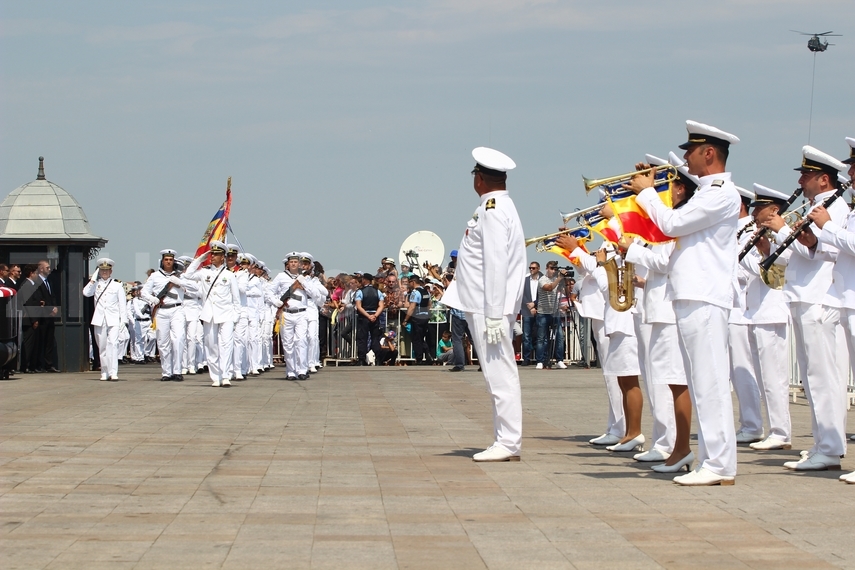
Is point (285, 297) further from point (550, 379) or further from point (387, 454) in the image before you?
point (387, 454)

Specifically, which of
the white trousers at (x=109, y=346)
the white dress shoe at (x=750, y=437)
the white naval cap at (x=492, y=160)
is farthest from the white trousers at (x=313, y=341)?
the white naval cap at (x=492, y=160)

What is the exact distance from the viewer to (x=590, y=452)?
10.5m

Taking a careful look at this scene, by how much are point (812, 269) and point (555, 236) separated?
2248mm

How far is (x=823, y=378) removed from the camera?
30.2 ft

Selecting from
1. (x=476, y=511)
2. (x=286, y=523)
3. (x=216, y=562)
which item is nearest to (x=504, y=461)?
(x=476, y=511)

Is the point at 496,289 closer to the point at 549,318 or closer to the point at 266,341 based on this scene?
the point at 549,318

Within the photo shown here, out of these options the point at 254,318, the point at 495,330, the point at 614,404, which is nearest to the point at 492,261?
the point at 495,330

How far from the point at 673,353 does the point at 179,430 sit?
16.3 feet

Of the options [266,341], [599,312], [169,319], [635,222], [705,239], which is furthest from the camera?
[266,341]

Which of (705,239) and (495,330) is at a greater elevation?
(705,239)

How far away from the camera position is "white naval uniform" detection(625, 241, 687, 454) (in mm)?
8766

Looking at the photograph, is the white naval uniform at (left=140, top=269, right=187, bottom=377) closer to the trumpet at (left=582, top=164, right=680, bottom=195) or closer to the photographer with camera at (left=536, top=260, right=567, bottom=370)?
the photographer with camera at (left=536, top=260, right=567, bottom=370)

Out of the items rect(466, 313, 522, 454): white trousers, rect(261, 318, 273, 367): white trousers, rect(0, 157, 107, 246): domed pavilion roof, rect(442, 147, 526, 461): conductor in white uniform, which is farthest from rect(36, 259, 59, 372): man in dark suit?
rect(466, 313, 522, 454): white trousers

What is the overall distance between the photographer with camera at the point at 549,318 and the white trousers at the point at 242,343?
18.6 ft
